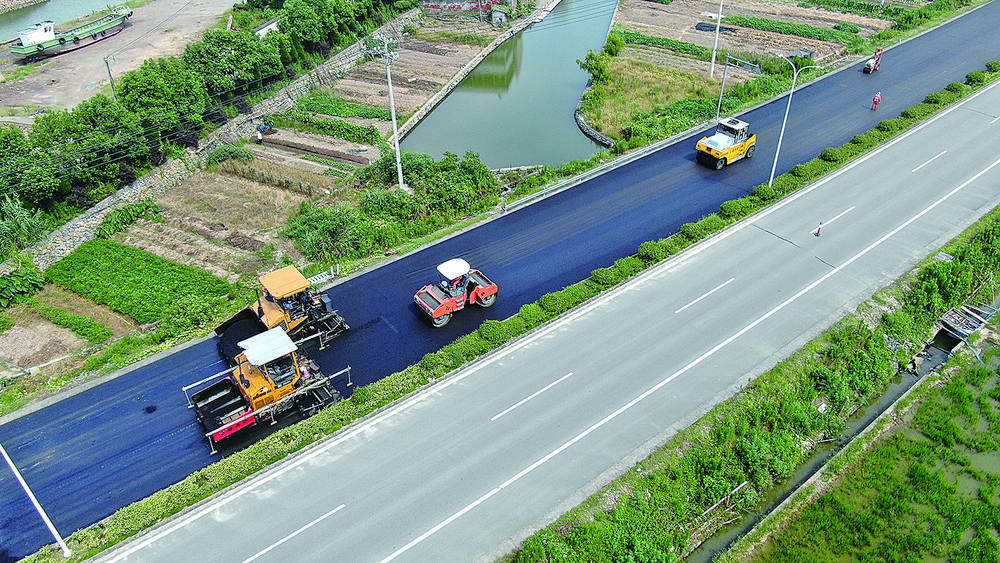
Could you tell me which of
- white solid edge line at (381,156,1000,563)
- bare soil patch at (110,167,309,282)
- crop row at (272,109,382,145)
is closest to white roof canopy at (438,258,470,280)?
white solid edge line at (381,156,1000,563)

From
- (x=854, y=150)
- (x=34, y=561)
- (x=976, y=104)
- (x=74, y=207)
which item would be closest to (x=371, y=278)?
(x=34, y=561)

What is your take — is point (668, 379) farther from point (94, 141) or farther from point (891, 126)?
point (94, 141)

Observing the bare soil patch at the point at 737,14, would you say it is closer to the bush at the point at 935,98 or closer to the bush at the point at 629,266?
the bush at the point at 935,98

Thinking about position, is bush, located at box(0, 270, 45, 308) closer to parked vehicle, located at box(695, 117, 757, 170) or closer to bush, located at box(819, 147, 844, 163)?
parked vehicle, located at box(695, 117, 757, 170)

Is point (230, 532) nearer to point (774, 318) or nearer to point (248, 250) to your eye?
point (248, 250)

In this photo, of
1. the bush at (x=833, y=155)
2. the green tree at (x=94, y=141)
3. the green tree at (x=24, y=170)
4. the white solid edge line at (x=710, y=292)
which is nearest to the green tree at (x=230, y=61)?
the green tree at (x=94, y=141)
